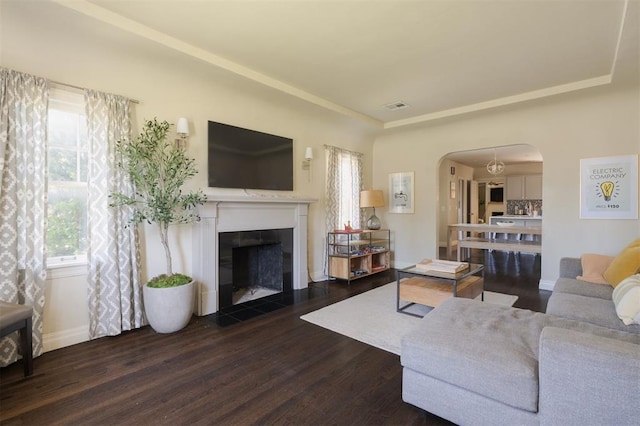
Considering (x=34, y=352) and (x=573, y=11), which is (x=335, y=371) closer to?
(x=34, y=352)

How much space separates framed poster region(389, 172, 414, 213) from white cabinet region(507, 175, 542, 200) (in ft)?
19.2

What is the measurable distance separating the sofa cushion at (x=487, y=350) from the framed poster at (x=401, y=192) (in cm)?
384

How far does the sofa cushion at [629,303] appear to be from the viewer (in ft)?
6.15

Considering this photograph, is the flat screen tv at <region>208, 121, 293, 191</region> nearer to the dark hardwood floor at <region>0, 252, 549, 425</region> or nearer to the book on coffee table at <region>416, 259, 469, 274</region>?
the dark hardwood floor at <region>0, 252, 549, 425</region>

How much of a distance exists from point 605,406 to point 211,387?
2.07m

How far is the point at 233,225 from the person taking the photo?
3635 millimetres

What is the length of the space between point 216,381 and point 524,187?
1030 centimetres

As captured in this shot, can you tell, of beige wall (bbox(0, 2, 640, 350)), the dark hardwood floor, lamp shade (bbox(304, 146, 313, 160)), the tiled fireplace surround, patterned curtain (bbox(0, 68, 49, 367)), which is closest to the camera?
the dark hardwood floor

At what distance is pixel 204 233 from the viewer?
132 inches

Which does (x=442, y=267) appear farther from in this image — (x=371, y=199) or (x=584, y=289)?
(x=371, y=199)

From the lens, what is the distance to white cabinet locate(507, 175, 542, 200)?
9.10m

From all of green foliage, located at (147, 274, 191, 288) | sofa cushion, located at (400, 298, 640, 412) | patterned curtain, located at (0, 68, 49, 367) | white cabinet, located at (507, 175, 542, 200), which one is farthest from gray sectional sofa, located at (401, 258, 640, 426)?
white cabinet, located at (507, 175, 542, 200)

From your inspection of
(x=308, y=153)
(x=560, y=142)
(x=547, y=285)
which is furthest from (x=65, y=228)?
(x=560, y=142)

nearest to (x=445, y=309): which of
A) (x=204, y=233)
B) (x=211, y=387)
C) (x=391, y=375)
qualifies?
(x=391, y=375)
